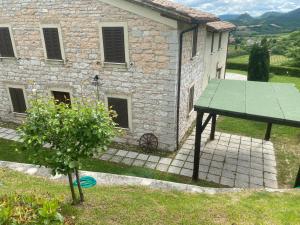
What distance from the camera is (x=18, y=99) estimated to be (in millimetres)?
13180

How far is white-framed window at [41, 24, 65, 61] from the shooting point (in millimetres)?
10602

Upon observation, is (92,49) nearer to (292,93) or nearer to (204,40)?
(204,40)

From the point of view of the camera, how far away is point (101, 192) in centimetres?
689

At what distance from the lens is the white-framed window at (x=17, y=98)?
42.5ft

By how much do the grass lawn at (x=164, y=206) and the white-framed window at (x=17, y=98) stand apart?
647 centimetres

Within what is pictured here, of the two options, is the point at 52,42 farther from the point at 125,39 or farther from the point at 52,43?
the point at 125,39

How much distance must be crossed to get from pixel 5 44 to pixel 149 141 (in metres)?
8.73

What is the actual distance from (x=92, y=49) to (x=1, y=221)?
8.22 meters

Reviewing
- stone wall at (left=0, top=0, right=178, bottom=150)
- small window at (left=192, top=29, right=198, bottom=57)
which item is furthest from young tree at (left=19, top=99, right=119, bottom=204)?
small window at (left=192, top=29, right=198, bottom=57)

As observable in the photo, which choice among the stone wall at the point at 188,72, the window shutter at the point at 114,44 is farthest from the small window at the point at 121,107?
the stone wall at the point at 188,72

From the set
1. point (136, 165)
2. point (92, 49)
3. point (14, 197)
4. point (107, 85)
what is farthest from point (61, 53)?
point (14, 197)

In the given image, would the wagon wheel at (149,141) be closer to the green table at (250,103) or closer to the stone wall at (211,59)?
the green table at (250,103)

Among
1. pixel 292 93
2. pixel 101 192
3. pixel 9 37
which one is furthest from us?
pixel 9 37

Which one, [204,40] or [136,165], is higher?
[204,40]
